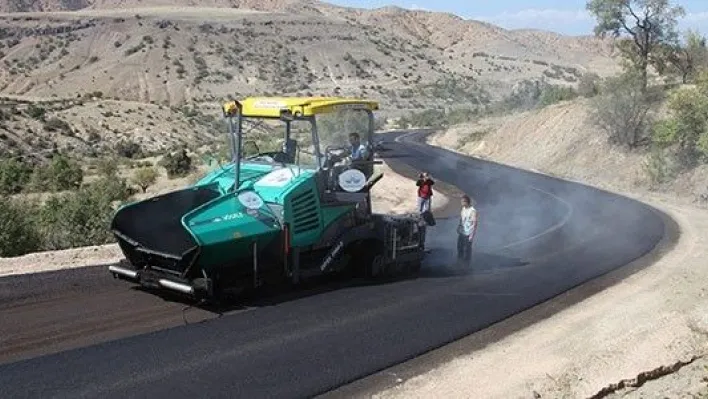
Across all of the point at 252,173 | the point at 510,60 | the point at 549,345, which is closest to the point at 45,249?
the point at 252,173

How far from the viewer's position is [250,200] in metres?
11.4

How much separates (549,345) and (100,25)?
372 feet

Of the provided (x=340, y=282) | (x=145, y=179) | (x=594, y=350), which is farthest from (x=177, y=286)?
(x=145, y=179)

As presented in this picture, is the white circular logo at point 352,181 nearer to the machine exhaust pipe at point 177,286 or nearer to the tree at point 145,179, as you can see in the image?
the machine exhaust pipe at point 177,286

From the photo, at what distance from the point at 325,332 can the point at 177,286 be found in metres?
2.06

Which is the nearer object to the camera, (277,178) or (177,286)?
(177,286)

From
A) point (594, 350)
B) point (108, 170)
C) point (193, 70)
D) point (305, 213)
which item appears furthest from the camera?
point (193, 70)

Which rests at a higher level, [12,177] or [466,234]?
[466,234]

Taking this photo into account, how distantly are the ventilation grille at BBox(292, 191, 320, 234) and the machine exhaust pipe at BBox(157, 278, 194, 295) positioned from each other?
193 cm

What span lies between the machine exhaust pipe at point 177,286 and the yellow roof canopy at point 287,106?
3.03m

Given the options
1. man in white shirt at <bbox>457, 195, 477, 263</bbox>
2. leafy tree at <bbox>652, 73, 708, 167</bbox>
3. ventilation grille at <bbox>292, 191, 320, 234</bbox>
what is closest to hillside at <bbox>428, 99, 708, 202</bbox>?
leafy tree at <bbox>652, 73, 708, 167</bbox>

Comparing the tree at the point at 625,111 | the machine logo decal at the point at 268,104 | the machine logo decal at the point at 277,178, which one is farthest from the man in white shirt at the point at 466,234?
the tree at the point at 625,111

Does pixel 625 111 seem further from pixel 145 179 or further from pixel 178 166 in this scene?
pixel 145 179

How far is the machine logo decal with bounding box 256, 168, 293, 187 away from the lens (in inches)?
468
